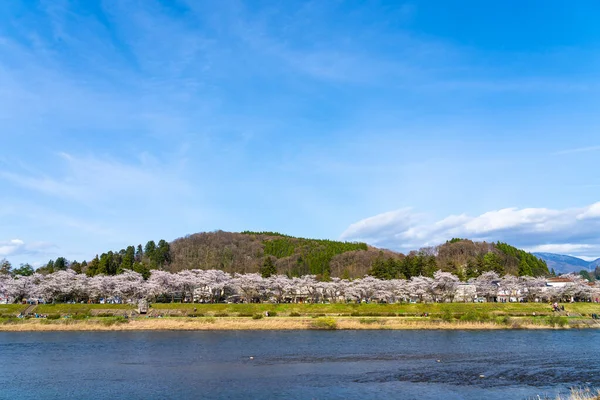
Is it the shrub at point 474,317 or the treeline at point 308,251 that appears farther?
the treeline at point 308,251

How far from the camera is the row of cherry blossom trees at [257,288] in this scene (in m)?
81.8

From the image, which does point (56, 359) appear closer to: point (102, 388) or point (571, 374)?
point (102, 388)

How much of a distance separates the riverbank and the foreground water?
21.4ft

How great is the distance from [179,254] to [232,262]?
77.7 feet

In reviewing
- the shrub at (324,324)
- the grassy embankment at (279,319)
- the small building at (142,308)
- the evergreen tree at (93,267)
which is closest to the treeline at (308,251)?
the evergreen tree at (93,267)

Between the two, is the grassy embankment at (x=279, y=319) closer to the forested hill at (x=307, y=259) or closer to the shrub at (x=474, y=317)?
the shrub at (x=474, y=317)

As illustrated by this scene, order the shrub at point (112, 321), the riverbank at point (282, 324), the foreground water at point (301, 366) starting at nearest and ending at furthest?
the foreground water at point (301, 366)
the riverbank at point (282, 324)
the shrub at point (112, 321)

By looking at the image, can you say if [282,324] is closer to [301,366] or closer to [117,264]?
[301,366]


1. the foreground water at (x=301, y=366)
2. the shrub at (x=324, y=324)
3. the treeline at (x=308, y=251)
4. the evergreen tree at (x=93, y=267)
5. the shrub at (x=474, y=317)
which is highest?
the treeline at (x=308, y=251)

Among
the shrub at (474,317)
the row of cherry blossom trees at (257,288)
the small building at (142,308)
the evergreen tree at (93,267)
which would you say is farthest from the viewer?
the evergreen tree at (93,267)

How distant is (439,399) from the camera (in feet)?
73.6

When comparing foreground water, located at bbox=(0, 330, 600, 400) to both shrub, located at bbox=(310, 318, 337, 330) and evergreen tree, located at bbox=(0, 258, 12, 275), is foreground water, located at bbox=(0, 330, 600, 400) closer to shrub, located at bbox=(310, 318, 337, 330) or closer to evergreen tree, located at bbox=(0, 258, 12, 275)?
shrub, located at bbox=(310, 318, 337, 330)

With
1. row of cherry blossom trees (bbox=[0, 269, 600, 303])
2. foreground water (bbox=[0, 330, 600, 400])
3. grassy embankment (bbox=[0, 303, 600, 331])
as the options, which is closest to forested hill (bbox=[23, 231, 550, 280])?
row of cherry blossom trees (bbox=[0, 269, 600, 303])

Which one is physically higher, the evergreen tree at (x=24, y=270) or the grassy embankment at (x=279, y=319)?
the evergreen tree at (x=24, y=270)
